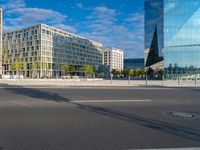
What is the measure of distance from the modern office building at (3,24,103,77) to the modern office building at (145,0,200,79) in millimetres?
73324

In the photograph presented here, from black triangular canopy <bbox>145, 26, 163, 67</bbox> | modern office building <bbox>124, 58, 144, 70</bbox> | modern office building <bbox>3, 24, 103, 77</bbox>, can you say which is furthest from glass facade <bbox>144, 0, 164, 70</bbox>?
modern office building <bbox>124, 58, 144, 70</bbox>

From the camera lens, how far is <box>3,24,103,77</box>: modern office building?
122 meters

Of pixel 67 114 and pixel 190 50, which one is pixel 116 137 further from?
pixel 190 50

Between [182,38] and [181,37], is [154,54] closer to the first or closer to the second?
[181,37]

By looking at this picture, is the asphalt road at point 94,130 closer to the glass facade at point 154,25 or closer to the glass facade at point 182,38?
the glass facade at point 182,38

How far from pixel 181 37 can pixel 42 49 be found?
80.4 m

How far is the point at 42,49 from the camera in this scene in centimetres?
12138

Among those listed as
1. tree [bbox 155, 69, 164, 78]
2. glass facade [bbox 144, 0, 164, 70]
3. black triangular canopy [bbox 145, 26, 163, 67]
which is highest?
glass facade [bbox 144, 0, 164, 70]

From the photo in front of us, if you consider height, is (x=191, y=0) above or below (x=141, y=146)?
above

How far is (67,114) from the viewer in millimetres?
8602

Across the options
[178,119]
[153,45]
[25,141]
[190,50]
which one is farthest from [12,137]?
[153,45]

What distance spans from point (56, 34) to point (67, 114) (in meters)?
128

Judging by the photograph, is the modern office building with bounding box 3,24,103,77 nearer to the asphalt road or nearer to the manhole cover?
the asphalt road

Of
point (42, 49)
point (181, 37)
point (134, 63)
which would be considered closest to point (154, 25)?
point (181, 37)
